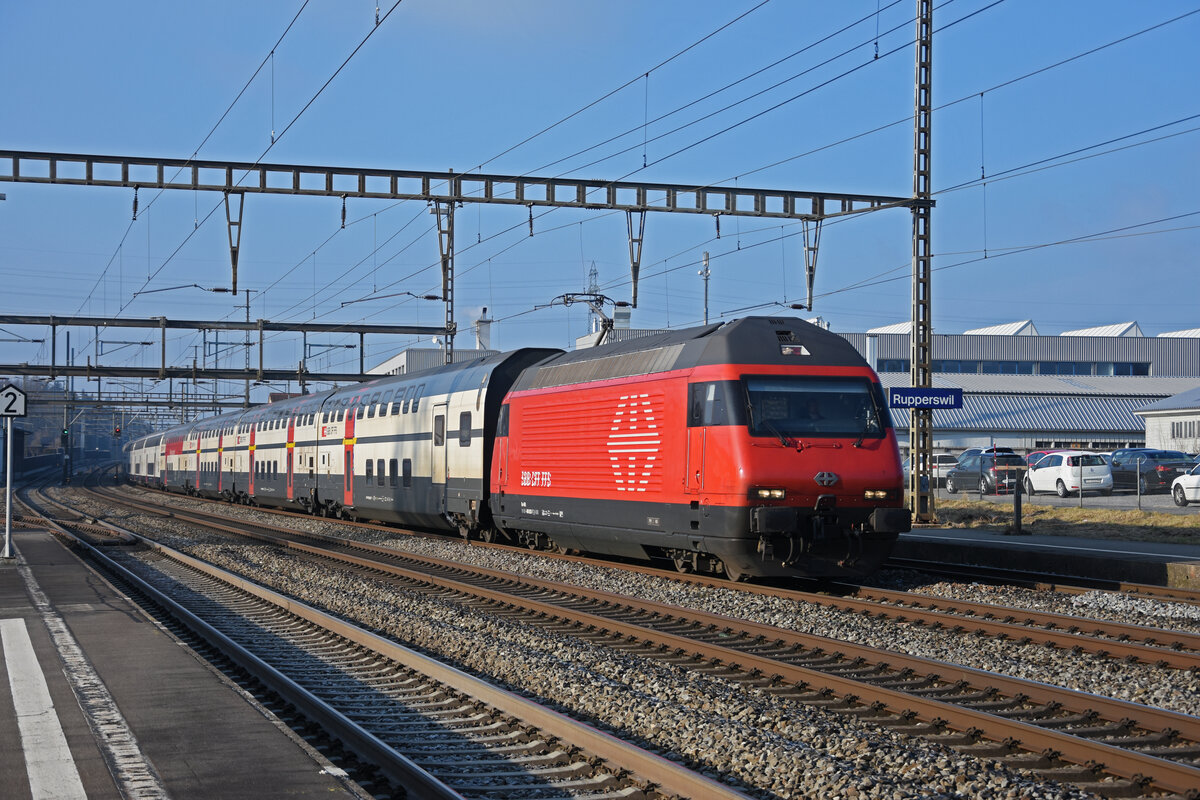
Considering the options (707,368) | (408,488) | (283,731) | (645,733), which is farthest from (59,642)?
(408,488)

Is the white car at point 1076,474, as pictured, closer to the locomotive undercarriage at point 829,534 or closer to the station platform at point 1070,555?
the station platform at point 1070,555

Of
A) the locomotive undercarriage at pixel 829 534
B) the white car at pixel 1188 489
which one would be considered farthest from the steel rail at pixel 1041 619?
the white car at pixel 1188 489

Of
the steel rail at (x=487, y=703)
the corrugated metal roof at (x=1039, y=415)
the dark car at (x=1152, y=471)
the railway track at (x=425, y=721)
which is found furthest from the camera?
the corrugated metal roof at (x=1039, y=415)

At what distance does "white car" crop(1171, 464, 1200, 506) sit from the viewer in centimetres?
3087

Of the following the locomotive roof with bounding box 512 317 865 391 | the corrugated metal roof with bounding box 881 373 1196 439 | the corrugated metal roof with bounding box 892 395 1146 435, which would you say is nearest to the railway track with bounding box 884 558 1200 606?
the locomotive roof with bounding box 512 317 865 391

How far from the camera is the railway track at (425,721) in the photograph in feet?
21.3

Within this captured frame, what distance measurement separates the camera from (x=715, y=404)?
14898mm

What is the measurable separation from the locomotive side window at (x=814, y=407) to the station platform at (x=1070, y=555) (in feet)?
14.9

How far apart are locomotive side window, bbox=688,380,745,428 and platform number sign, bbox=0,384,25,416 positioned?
11.5 m

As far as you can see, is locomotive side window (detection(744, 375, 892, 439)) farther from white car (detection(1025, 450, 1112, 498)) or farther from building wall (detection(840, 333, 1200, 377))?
building wall (detection(840, 333, 1200, 377))

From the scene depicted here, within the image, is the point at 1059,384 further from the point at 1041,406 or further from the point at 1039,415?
the point at 1039,415

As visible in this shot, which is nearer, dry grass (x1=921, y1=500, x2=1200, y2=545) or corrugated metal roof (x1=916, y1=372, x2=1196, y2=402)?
dry grass (x1=921, y1=500, x2=1200, y2=545)

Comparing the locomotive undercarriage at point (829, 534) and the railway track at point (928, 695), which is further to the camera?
the locomotive undercarriage at point (829, 534)

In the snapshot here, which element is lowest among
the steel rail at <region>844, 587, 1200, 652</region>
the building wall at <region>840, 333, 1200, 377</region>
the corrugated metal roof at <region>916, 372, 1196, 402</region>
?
the steel rail at <region>844, 587, 1200, 652</region>
